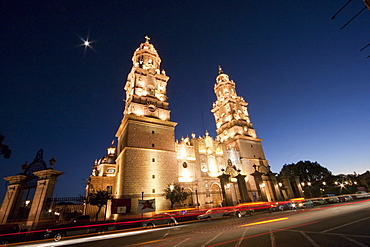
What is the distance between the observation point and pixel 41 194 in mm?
15000

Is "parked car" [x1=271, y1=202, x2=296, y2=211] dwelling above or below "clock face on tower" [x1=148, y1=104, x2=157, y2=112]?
below

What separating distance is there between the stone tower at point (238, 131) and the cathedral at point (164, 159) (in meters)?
0.21

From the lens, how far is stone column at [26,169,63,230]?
46.3ft

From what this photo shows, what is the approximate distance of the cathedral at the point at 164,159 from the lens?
23.7 m

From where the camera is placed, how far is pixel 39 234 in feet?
42.4

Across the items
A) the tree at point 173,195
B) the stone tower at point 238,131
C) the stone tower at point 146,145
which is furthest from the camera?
the stone tower at point 238,131

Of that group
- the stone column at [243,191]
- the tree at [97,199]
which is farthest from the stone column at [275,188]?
the tree at [97,199]

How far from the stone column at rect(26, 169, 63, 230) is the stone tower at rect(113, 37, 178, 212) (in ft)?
27.7

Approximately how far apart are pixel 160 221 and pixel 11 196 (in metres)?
14.2

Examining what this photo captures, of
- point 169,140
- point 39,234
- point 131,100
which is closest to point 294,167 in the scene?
point 169,140

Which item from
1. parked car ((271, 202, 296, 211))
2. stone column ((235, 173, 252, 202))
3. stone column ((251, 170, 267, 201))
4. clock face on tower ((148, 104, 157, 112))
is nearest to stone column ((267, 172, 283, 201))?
stone column ((251, 170, 267, 201))

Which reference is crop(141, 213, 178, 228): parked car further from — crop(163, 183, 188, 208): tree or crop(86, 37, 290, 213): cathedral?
crop(163, 183, 188, 208): tree

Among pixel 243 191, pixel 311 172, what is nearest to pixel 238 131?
pixel 243 191

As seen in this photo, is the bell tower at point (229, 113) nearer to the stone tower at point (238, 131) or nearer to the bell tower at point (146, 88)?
the stone tower at point (238, 131)
